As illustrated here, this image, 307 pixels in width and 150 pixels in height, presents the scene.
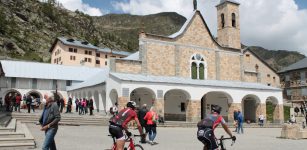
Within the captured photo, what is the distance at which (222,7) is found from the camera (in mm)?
38094

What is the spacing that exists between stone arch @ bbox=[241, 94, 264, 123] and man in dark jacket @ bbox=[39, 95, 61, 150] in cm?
2828

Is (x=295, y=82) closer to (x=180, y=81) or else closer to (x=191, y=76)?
(x=191, y=76)

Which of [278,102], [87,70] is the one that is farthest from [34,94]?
[278,102]

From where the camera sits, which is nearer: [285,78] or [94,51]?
[285,78]

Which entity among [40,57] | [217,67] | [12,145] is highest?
[40,57]

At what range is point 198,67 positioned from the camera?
32.7 meters

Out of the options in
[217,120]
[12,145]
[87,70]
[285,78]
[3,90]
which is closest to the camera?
[217,120]

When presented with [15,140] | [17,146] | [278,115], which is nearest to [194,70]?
[278,115]

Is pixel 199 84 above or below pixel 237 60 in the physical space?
below

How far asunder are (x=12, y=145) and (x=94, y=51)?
60.5m

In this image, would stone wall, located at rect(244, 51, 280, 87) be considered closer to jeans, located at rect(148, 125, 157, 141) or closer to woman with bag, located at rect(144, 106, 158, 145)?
woman with bag, located at rect(144, 106, 158, 145)

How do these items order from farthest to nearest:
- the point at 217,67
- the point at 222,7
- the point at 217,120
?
the point at 222,7
the point at 217,67
the point at 217,120

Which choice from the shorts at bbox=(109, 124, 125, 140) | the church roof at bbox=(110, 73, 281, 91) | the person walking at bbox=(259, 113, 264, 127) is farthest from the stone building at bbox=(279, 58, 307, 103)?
the shorts at bbox=(109, 124, 125, 140)

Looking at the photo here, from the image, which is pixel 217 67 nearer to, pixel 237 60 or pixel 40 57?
pixel 237 60
